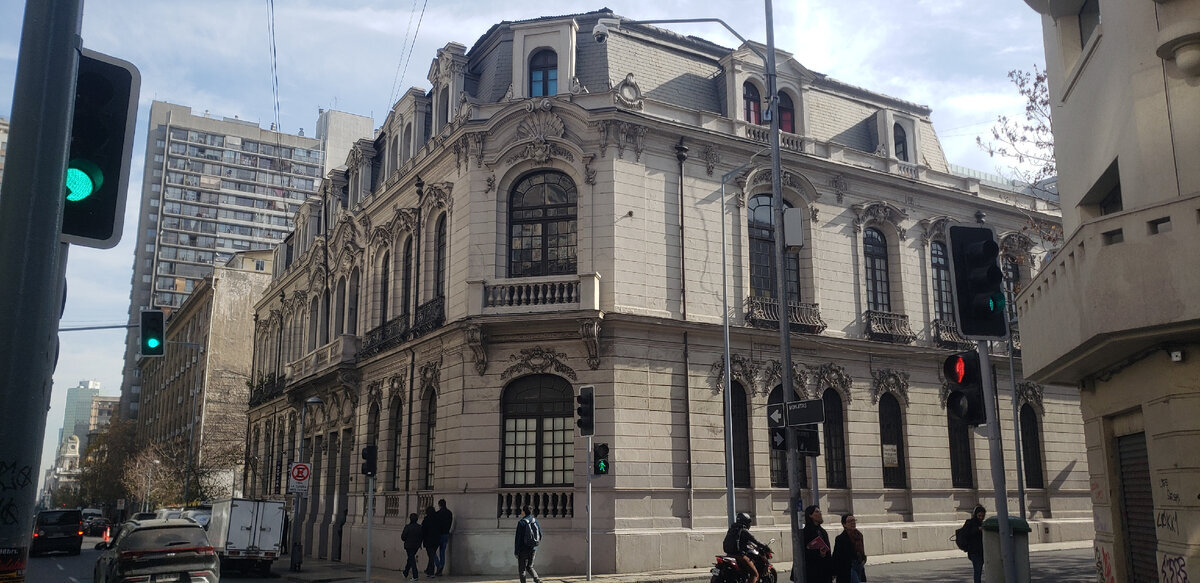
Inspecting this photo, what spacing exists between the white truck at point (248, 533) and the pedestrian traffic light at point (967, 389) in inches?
918

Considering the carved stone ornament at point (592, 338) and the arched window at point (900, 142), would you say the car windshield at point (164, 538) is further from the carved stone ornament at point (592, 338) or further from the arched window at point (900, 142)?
the arched window at point (900, 142)

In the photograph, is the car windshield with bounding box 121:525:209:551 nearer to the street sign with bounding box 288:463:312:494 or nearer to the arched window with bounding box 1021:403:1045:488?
the street sign with bounding box 288:463:312:494

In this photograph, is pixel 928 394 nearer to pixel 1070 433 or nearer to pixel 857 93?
pixel 1070 433

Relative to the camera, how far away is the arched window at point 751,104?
2970cm

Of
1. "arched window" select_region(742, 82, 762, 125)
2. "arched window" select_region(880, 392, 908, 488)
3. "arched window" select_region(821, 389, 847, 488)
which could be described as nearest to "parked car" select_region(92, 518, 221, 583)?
"arched window" select_region(821, 389, 847, 488)

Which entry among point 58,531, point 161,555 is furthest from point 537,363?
point 58,531

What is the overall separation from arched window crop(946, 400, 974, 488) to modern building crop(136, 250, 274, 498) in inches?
1606

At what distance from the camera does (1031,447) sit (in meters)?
32.6

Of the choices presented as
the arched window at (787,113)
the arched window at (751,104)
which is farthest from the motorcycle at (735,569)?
the arched window at (787,113)

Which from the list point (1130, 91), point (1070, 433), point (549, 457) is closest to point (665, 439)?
point (549, 457)

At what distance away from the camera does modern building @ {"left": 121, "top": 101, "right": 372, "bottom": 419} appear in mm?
119812

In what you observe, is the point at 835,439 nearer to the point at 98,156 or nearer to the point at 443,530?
the point at 443,530

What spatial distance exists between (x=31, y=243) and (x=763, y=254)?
2520cm

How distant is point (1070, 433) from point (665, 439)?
672 inches
